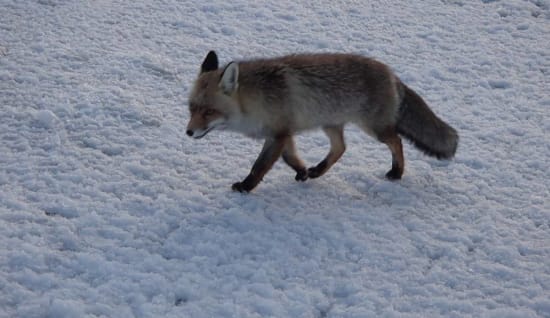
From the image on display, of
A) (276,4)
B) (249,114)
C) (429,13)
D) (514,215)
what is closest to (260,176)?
(249,114)

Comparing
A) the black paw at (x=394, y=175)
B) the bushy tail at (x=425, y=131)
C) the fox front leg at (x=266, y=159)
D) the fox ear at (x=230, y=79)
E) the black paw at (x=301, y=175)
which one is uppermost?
the fox ear at (x=230, y=79)

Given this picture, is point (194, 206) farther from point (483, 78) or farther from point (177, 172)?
point (483, 78)

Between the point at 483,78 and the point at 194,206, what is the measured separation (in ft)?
14.2

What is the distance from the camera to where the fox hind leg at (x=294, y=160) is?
5.31 m

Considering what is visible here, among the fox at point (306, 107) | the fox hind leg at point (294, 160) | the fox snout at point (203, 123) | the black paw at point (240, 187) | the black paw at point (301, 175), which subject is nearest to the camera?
the fox snout at point (203, 123)

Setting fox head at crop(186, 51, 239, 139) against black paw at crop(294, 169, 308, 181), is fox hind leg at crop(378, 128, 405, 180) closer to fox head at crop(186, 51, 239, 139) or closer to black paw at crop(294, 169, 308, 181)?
black paw at crop(294, 169, 308, 181)

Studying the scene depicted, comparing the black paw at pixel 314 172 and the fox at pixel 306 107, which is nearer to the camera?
the fox at pixel 306 107

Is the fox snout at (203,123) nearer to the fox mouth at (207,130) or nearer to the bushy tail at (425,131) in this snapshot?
the fox mouth at (207,130)

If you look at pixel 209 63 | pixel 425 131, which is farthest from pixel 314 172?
pixel 209 63

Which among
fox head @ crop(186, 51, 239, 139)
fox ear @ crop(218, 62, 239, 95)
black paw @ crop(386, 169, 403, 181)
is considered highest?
fox ear @ crop(218, 62, 239, 95)

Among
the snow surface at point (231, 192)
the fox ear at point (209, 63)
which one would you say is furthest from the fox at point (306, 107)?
the snow surface at point (231, 192)

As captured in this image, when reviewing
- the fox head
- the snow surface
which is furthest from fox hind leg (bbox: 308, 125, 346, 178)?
the fox head

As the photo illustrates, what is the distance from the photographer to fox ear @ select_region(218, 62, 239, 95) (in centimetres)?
476

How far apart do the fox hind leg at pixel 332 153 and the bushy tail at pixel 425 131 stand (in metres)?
0.49
